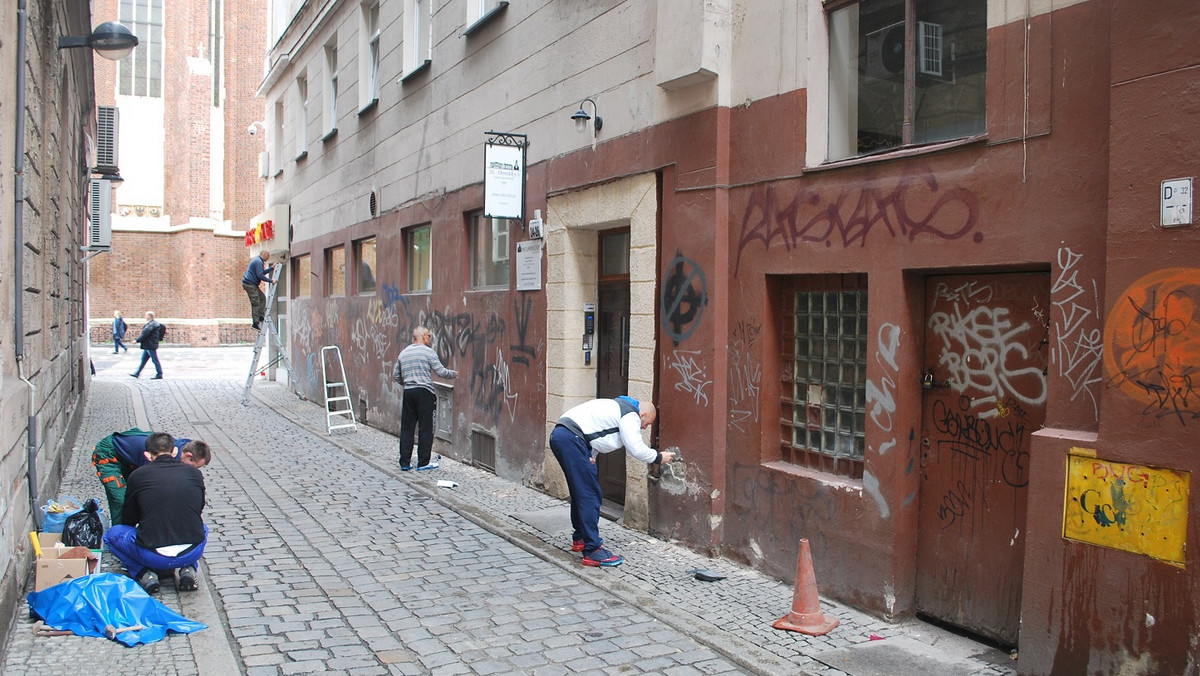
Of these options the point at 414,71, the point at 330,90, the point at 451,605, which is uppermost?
the point at 330,90

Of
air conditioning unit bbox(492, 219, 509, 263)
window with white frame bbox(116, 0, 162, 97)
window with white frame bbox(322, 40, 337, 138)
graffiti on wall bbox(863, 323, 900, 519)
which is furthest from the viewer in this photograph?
window with white frame bbox(116, 0, 162, 97)

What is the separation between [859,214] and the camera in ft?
19.0

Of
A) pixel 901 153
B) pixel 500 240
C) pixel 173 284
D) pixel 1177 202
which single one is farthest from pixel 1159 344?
pixel 173 284

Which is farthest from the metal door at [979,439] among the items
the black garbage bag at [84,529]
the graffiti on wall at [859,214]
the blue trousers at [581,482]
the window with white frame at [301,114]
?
the window with white frame at [301,114]

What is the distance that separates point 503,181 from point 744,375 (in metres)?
4.00

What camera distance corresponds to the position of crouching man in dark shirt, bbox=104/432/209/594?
5828mm

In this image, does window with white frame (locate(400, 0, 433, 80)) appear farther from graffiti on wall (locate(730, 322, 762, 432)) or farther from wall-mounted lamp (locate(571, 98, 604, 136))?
graffiti on wall (locate(730, 322, 762, 432))

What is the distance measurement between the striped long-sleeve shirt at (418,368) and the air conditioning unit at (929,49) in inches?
260

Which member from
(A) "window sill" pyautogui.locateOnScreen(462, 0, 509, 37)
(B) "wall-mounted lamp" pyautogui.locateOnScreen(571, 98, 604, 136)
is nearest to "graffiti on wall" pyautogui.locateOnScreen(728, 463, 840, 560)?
(B) "wall-mounted lamp" pyautogui.locateOnScreen(571, 98, 604, 136)

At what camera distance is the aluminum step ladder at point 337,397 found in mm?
13987

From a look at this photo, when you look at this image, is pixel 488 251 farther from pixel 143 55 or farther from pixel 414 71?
pixel 143 55

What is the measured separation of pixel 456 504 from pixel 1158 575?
6.22 m

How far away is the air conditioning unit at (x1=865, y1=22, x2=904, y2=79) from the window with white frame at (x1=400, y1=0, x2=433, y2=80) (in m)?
8.18

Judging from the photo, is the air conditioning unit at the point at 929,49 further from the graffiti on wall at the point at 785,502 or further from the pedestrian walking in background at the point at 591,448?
the pedestrian walking in background at the point at 591,448
